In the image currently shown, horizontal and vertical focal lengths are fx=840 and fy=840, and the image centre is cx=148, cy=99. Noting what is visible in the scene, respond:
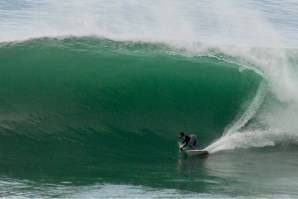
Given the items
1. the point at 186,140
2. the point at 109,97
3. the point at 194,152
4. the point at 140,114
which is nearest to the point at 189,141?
the point at 186,140

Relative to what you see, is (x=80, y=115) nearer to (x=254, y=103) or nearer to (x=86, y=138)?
(x=86, y=138)

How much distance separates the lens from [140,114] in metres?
18.9

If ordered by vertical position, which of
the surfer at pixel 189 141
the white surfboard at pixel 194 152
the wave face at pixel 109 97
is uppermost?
the wave face at pixel 109 97

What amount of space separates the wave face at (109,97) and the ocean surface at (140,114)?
0.03 meters

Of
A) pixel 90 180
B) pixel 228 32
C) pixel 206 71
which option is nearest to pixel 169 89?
pixel 206 71

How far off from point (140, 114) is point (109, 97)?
0.89m

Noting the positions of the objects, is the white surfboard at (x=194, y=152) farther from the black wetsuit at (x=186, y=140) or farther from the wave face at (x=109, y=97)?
the wave face at (x=109, y=97)

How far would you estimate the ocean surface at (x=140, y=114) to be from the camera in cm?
1505

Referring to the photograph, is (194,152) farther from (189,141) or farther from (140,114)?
(140,114)

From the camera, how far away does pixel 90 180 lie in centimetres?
1487

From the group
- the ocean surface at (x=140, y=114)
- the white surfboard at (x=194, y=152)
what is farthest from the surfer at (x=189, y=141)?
the ocean surface at (x=140, y=114)

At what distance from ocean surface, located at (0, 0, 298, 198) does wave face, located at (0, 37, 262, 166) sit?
0.03 m

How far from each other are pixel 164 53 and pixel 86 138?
4584 mm

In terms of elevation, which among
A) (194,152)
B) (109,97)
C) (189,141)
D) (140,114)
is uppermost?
(109,97)
